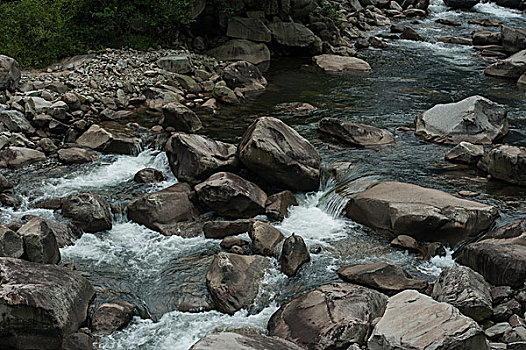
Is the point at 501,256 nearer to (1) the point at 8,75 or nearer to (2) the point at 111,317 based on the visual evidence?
(2) the point at 111,317

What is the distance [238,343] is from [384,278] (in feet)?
9.44

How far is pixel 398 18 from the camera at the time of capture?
28641 mm

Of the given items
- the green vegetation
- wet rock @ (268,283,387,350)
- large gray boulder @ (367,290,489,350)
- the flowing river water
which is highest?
the green vegetation

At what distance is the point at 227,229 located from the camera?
8.69 meters

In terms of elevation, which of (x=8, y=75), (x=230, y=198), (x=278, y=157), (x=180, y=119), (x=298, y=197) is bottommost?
(x=298, y=197)

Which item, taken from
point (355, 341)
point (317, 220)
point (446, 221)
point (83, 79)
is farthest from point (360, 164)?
point (83, 79)

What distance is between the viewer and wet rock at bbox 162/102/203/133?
12367 millimetres

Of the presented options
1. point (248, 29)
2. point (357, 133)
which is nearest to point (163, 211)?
point (357, 133)

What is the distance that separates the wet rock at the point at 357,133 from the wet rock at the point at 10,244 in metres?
6.98

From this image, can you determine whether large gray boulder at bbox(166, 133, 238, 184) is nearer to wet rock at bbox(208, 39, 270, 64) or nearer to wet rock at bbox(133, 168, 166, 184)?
wet rock at bbox(133, 168, 166, 184)

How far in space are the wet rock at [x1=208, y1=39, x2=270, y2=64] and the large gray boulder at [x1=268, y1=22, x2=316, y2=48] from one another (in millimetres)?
1088

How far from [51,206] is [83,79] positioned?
237 inches

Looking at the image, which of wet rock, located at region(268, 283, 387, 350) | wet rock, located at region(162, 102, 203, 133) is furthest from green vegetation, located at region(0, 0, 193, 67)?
wet rock, located at region(268, 283, 387, 350)

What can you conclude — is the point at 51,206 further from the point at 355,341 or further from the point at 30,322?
the point at 355,341
